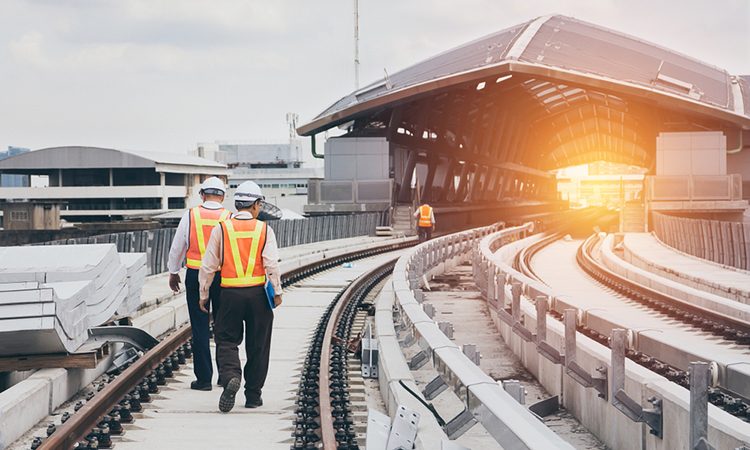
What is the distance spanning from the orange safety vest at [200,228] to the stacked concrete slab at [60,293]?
43.6 inches

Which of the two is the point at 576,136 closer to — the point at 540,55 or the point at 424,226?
the point at 540,55

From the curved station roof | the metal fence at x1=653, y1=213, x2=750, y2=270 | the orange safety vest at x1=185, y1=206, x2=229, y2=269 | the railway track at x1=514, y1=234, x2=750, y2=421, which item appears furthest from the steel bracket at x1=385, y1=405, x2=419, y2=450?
the curved station roof

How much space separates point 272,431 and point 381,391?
173cm

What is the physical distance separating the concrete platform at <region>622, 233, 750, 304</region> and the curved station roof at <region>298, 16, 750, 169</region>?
18113 millimetres

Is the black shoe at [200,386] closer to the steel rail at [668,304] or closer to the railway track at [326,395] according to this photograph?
the railway track at [326,395]

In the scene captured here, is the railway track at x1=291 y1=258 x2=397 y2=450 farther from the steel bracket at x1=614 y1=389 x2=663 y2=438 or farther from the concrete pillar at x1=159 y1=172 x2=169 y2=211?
the concrete pillar at x1=159 y1=172 x2=169 y2=211

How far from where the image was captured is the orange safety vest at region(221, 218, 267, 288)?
881cm

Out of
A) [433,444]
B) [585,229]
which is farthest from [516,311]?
[585,229]

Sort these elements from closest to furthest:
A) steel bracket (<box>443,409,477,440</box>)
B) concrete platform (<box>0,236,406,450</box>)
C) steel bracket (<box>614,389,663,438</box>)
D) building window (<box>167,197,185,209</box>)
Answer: steel bracket (<box>443,409,477,440</box>)
steel bracket (<box>614,389,663,438</box>)
concrete platform (<box>0,236,406,450</box>)
building window (<box>167,197,185,209</box>)

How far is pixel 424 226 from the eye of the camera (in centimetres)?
3909

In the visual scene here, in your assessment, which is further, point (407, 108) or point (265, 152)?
point (265, 152)

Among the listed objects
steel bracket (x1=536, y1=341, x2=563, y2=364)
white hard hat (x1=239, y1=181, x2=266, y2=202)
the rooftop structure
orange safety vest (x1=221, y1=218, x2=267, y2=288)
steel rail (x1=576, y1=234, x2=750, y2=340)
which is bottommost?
steel rail (x1=576, y1=234, x2=750, y2=340)

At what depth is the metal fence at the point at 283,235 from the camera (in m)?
22.3

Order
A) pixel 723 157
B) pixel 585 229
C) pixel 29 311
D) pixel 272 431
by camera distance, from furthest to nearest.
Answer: pixel 585 229
pixel 723 157
pixel 29 311
pixel 272 431
